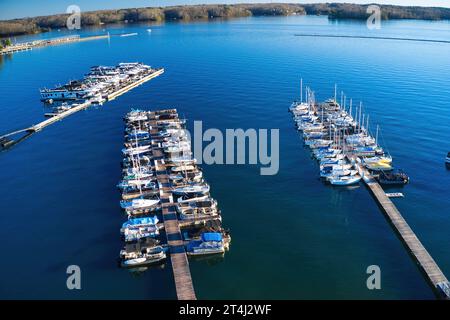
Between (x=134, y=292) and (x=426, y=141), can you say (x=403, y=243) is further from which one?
(x=426, y=141)

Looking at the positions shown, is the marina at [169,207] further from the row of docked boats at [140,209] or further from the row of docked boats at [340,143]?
the row of docked boats at [340,143]

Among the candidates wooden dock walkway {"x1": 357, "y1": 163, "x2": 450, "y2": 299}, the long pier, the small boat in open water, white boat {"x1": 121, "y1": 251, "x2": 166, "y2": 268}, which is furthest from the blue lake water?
the long pier

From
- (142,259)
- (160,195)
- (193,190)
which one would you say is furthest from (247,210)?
(142,259)

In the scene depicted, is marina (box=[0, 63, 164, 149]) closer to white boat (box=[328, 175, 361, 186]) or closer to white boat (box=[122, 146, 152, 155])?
white boat (box=[122, 146, 152, 155])

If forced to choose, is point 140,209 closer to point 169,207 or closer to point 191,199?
point 169,207

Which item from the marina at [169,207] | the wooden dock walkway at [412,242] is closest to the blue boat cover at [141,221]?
the marina at [169,207]
